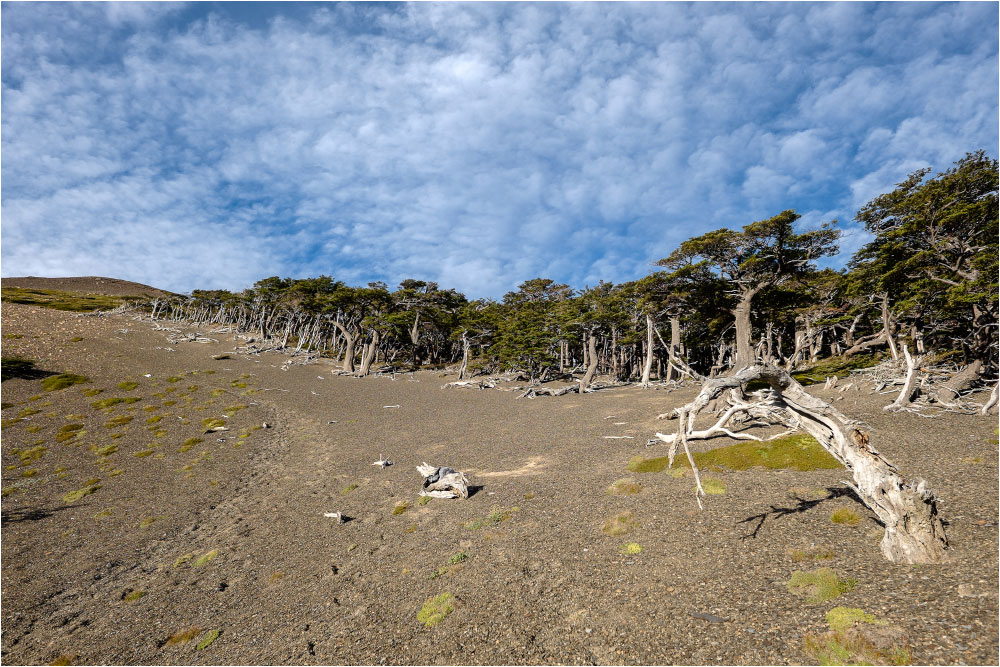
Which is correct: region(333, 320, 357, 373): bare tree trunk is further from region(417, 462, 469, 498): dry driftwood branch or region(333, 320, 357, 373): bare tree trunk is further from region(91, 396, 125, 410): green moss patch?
region(417, 462, 469, 498): dry driftwood branch

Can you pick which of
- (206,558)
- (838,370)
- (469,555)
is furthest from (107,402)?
(838,370)

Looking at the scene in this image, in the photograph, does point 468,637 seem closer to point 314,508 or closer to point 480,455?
point 314,508

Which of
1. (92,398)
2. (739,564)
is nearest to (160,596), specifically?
(739,564)

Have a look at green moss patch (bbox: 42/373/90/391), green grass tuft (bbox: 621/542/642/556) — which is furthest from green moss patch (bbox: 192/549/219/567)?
green moss patch (bbox: 42/373/90/391)

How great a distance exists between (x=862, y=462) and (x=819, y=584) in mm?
2685

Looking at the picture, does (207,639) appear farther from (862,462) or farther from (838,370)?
(838,370)

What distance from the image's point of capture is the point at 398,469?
70.9 feet

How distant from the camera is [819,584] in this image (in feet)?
25.5

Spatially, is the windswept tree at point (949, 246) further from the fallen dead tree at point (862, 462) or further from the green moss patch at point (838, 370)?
the fallen dead tree at point (862, 462)

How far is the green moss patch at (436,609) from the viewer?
9.18m

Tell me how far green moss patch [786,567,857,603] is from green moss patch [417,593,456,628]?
24.5ft

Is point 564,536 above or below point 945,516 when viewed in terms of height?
below

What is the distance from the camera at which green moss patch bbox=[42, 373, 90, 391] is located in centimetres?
3707

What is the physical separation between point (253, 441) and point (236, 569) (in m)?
17.0
